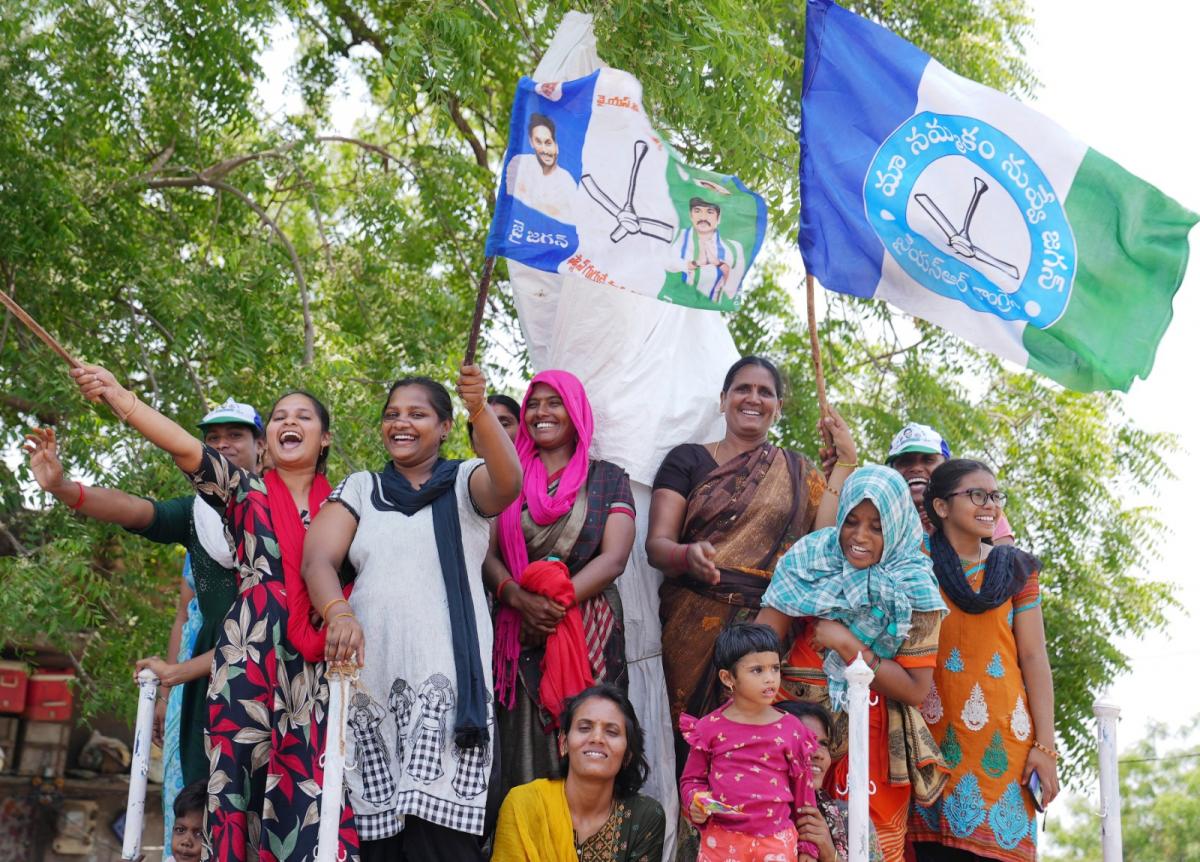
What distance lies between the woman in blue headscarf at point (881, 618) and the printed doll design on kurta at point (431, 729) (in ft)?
3.49

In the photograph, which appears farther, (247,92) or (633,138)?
(247,92)

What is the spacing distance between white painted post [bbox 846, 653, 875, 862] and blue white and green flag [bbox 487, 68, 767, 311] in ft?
5.97

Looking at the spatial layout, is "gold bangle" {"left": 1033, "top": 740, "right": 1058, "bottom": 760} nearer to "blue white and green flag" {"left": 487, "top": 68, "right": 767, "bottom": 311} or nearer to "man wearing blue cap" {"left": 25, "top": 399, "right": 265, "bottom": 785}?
"blue white and green flag" {"left": 487, "top": 68, "right": 767, "bottom": 311}

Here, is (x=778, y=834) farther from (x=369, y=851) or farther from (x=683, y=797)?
(x=369, y=851)

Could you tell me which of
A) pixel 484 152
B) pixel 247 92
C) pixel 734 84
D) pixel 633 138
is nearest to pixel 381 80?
pixel 484 152

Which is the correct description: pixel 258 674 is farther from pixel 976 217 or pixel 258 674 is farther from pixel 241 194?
pixel 241 194

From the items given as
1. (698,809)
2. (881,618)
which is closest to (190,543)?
(698,809)

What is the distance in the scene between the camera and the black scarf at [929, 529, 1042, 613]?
461 centimetres

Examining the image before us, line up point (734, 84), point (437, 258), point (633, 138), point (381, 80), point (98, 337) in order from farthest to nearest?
point (381, 80), point (437, 258), point (98, 337), point (734, 84), point (633, 138)

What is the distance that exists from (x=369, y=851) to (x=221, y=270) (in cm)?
485

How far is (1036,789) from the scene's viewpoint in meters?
4.54

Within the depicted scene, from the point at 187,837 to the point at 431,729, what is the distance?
3.94 ft

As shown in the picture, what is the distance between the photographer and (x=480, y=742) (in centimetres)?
406

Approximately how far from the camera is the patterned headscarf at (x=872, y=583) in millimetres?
4305
